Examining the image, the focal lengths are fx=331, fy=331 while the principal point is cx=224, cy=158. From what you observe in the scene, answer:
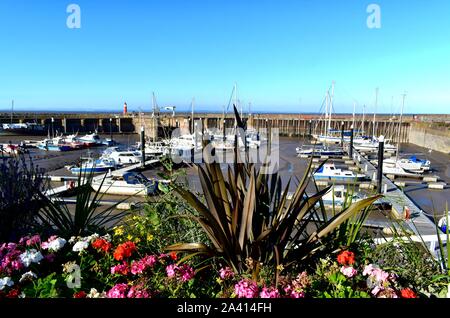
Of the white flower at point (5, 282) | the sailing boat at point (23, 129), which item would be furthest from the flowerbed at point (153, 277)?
the sailing boat at point (23, 129)

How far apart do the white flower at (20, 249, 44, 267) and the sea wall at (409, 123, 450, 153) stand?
38577 mm

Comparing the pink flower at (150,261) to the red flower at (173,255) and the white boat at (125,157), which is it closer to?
the red flower at (173,255)

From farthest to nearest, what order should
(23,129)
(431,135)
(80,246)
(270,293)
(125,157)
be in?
1. (23,129)
2. (431,135)
3. (125,157)
4. (80,246)
5. (270,293)

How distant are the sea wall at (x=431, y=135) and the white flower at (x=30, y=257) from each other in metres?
38.6

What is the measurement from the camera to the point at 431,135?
37562 mm

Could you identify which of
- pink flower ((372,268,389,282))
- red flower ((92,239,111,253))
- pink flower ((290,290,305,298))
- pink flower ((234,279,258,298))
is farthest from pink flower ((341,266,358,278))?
red flower ((92,239,111,253))

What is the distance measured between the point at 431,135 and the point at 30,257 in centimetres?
4316

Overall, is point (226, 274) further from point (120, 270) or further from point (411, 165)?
point (411, 165)

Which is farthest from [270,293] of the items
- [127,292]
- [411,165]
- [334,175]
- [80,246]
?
[411,165]

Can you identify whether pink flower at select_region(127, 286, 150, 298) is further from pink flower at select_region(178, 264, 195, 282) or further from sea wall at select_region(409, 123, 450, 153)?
sea wall at select_region(409, 123, 450, 153)

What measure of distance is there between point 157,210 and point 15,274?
1.36m
